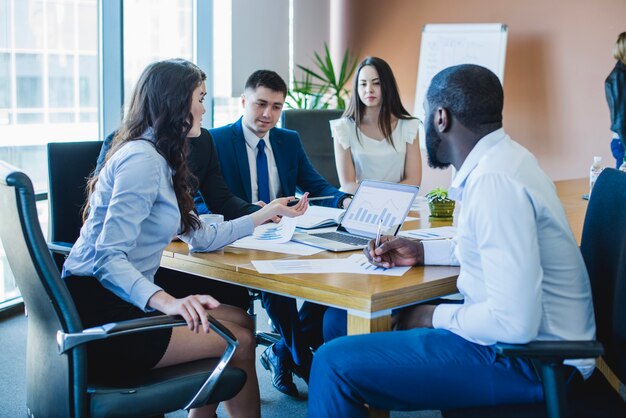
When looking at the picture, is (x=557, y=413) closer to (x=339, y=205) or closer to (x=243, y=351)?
(x=243, y=351)

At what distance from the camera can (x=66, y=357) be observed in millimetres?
1809

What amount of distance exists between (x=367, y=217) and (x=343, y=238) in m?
0.11

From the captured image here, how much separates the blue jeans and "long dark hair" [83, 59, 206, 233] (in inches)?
29.2

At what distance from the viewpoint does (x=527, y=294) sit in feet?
5.26

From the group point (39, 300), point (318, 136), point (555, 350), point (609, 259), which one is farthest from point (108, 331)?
point (318, 136)

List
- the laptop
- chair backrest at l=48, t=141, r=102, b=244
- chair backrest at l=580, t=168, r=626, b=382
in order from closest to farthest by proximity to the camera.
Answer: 1. chair backrest at l=580, t=168, r=626, b=382
2. the laptop
3. chair backrest at l=48, t=141, r=102, b=244

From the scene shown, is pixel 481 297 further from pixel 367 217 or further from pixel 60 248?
pixel 60 248

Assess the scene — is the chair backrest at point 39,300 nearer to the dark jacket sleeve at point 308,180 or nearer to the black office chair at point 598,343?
the black office chair at point 598,343

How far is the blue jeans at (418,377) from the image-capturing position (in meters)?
1.75

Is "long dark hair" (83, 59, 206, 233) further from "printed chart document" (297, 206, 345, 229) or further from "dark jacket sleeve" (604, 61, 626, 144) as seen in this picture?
"dark jacket sleeve" (604, 61, 626, 144)

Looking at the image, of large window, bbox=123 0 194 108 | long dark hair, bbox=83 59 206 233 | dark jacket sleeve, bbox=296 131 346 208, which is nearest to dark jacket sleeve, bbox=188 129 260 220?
dark jacket sleeve, bbox=296 131 346 208

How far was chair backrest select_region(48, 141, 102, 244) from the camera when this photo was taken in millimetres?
2924

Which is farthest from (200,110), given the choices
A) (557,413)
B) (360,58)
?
(360,58)

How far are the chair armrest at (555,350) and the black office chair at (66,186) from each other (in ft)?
6.18
